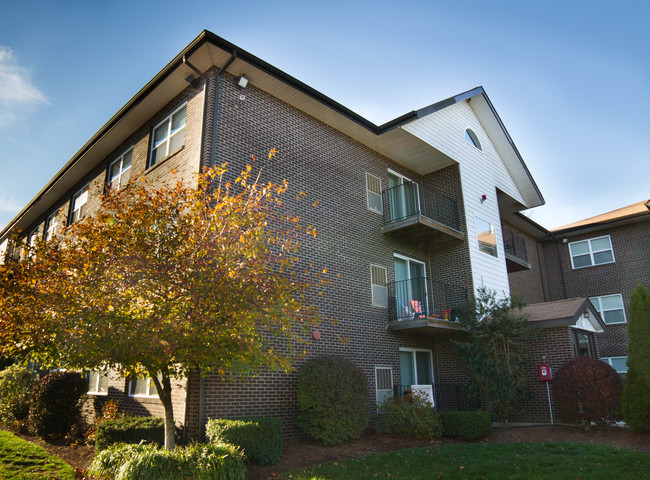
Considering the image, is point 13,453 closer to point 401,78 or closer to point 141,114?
point 401,78

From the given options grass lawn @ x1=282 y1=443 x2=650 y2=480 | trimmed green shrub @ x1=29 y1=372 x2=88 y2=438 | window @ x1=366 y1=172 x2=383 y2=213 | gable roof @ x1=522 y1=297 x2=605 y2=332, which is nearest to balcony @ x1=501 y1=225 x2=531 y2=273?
gable roof @ x1=522 y1=297 x2=605 y2=332

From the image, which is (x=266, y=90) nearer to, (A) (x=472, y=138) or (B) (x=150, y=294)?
(B) (x=150, y=294)

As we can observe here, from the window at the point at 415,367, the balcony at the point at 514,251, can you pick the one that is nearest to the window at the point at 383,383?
the window at the point at 415,367

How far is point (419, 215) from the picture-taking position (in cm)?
1473

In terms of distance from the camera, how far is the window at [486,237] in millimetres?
17203

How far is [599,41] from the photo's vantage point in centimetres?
1106

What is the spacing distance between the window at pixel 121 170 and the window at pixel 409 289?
895 cm

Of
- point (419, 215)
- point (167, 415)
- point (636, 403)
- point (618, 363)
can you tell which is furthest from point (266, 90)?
point (618, 363)

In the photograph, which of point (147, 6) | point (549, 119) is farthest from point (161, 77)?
point (549, 119)

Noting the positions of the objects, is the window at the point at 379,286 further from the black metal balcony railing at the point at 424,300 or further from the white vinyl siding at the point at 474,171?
the white vinyl siding at the point at 474,171

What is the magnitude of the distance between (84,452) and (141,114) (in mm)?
9239

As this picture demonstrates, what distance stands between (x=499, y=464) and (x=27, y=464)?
7207 millimetres

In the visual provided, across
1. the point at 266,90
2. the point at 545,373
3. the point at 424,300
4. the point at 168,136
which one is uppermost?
the point at 266,90

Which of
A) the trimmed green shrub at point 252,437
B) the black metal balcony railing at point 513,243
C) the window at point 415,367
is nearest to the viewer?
the trimmed green shrub at point 252,437
